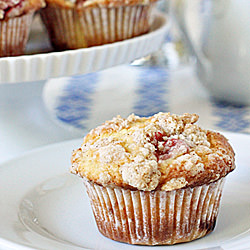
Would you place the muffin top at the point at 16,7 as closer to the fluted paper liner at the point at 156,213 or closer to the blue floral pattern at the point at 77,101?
the blue floral pattern at the point at 77,101

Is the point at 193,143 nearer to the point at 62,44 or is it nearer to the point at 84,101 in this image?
the point at 62,44

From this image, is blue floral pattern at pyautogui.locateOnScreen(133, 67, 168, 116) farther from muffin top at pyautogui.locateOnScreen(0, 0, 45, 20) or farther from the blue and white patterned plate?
muffin top at pyautogui.locateOnScreen(0, 0, 45, 20)

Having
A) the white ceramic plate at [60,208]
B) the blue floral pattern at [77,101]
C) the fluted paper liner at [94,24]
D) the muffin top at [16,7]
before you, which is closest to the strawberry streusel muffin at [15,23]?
the muffin top at [16,7]

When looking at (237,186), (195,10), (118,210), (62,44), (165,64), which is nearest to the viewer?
(118,210)

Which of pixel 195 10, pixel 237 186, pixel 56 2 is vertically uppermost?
pixel 56 2

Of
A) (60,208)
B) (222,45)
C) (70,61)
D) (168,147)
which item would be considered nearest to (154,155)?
(168,147)

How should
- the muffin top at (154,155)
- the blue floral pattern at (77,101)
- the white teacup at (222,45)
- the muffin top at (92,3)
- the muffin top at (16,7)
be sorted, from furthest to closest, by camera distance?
the blue floral pattern at (77,101) → the white teacup at (222,45) → the muffin top at (92,3) → the muffin top at (16,7) → the muffin top at (154,155)

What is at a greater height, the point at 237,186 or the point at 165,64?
the point at 237,186

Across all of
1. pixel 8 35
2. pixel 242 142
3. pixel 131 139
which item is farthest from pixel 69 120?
pixel 131 139
